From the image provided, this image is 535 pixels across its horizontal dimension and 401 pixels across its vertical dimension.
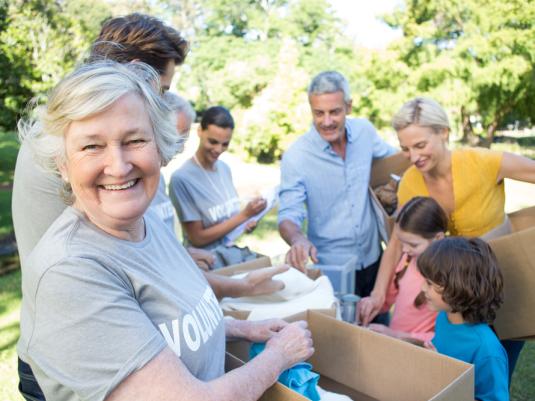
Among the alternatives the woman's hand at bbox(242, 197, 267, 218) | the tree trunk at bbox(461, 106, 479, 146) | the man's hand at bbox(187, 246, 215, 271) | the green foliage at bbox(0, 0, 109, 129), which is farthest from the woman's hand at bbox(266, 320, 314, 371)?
the tree trunk at bbox(461, 106, 479, 146)

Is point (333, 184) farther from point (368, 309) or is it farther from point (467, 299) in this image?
point (467, 299)

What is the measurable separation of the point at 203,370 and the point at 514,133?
101ft

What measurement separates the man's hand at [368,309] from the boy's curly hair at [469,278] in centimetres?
58

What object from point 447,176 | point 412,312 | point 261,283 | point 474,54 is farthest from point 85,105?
point 474,54

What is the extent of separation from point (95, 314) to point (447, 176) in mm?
1994

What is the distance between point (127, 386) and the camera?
962 mm

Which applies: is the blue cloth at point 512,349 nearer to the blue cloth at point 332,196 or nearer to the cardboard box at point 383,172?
the cardboard box at point 383,172

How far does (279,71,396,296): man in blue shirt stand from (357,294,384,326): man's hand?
63 cm

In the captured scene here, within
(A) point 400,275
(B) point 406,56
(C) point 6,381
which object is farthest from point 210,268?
(B) point 406,56

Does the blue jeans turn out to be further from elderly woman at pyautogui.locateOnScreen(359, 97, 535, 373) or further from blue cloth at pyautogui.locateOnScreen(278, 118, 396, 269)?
blue cloth at pyautogui.locateOnScreen(278, 118, 396, 269)

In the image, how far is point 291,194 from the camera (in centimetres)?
308

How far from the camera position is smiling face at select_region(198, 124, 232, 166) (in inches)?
138

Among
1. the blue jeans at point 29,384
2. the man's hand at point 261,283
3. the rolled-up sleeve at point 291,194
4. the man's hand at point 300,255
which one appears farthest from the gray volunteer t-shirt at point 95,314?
the rolled-up sleeve at point 291,194

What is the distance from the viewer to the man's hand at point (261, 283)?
204cm
